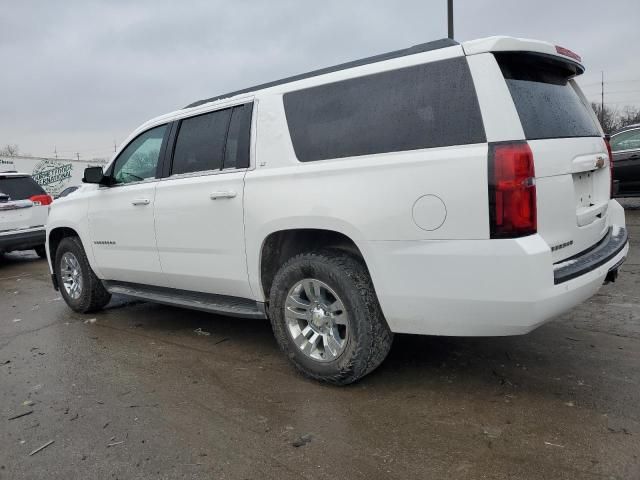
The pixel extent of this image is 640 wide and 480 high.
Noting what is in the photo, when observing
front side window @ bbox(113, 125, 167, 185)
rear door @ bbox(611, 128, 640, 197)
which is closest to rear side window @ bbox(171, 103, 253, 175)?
front side window @ bbox(113, 125, 167, 185)

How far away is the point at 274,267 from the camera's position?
→ 376 centimetres

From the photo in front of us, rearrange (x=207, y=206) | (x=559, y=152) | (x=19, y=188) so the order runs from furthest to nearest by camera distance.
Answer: (x=19, y=188)
(x=207, y=206)
(x=559, y=152)

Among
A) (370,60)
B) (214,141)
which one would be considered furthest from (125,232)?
(370,60)

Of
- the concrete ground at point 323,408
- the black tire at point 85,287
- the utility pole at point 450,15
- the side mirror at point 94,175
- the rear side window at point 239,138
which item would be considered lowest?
the concrete ground at point 323,408

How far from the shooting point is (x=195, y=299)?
167 inches

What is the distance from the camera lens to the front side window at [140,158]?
4652mm

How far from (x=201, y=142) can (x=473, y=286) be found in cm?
250

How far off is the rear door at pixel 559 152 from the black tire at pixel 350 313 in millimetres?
1038

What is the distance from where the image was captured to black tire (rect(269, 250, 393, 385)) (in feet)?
10.3

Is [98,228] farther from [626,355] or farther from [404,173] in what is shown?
[626,355]

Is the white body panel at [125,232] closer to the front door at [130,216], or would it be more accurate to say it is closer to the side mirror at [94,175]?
the front door at [130,216]

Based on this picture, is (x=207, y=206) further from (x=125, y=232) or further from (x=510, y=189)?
(x=510, y=189)

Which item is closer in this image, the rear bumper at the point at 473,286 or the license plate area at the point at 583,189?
the rear bumper at the point at 473,286

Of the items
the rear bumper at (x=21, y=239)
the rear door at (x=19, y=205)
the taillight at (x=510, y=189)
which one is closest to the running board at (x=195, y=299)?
the taillight at (x=510, y=189)
